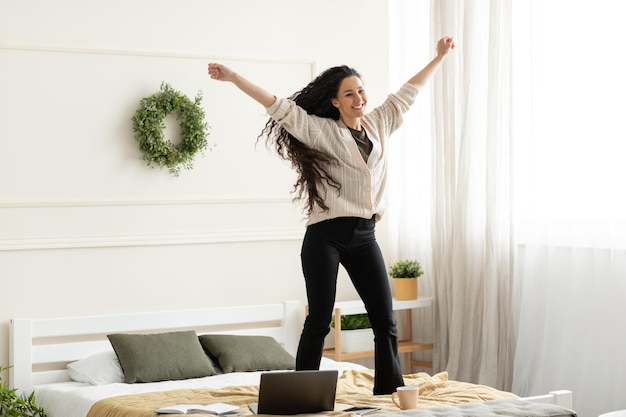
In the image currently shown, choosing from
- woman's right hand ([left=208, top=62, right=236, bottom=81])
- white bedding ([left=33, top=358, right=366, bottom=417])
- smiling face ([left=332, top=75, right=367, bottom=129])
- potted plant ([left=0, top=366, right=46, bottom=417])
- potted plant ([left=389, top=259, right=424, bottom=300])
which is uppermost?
woman's right hand ([left=208, top=62, right=236, bottom=81])

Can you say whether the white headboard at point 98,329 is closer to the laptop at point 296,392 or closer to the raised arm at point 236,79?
the laptop at point 296,392

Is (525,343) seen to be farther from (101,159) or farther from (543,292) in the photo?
(101,159)

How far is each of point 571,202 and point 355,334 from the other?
1.32 meters

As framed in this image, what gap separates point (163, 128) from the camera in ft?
15.1

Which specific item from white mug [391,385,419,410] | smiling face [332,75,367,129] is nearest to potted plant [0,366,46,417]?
white mug [391,385,419,410]

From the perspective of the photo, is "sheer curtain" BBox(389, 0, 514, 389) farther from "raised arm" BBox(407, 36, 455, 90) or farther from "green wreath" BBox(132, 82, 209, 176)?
"green wreath" BBox(132, 82, 209, 176)

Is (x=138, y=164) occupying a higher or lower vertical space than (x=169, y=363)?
higher

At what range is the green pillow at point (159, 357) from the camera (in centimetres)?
414

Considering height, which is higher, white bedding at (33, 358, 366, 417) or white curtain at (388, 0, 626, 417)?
white curtain at (388, 0, 626, 417)

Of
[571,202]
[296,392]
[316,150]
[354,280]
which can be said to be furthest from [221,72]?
[571,202]

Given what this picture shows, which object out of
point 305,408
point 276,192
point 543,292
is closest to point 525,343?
point 543,292

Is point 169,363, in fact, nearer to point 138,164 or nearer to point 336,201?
point 138,164

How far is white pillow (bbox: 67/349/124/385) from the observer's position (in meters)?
4.12

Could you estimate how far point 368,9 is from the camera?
5.32 m
